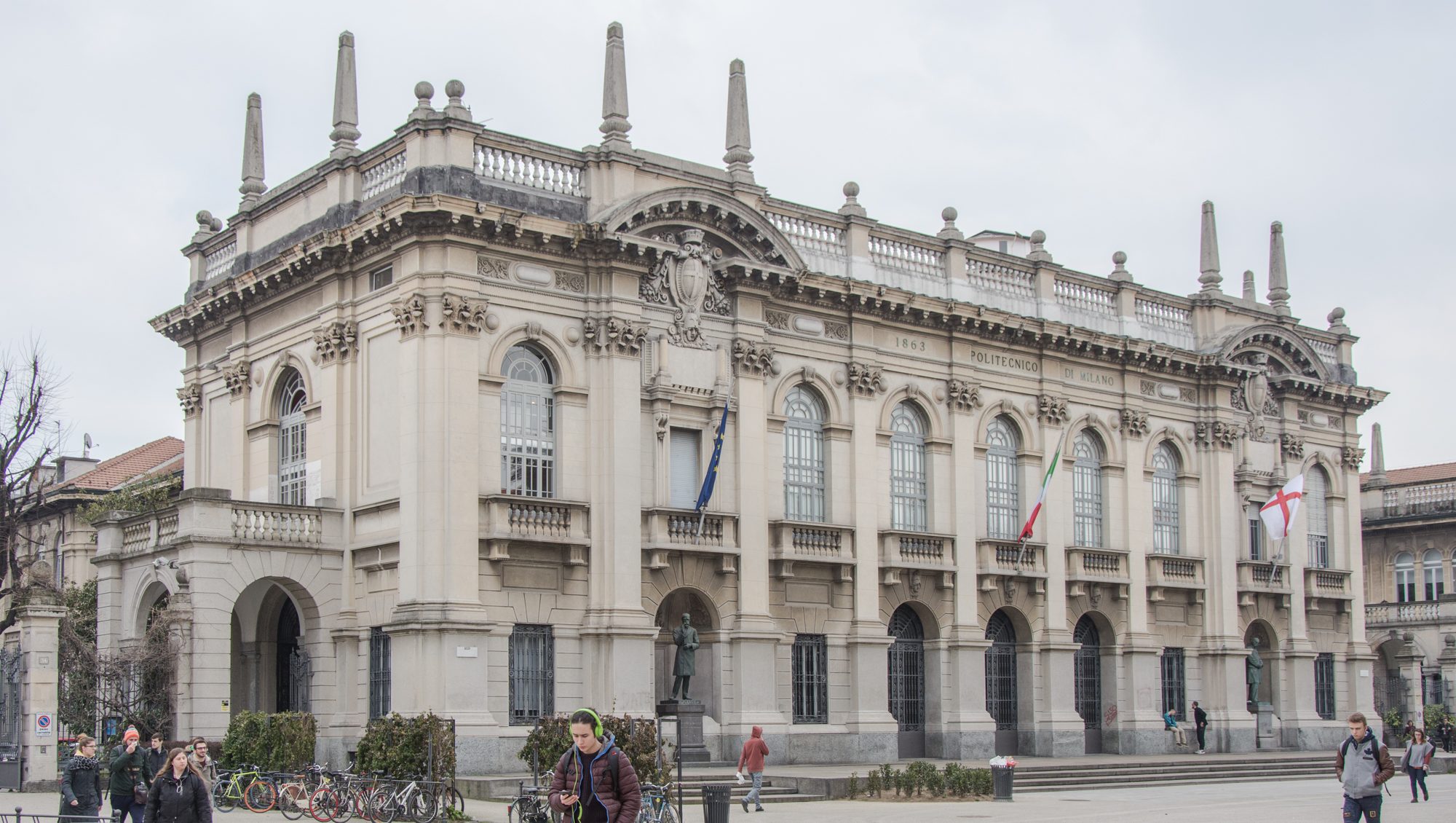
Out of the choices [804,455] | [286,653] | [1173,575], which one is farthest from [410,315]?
[1173,575]

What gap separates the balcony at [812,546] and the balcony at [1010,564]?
4.06m

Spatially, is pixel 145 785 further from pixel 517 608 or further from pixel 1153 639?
pixel 1153 639

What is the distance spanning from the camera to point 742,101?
37.3 metres

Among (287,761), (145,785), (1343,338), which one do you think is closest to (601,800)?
(145,785)

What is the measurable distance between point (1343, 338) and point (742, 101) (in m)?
22.7

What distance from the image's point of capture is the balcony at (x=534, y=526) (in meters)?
32.3

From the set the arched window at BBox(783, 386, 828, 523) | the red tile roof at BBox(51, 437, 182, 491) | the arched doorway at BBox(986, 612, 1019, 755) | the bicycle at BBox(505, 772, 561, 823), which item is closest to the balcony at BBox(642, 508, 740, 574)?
the arched window at BBox(783, 386, 828, 523)

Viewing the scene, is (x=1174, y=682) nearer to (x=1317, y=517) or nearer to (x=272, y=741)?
(x=1317, y=517)

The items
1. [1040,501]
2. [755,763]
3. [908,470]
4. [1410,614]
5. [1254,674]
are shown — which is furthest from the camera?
[1410,614]

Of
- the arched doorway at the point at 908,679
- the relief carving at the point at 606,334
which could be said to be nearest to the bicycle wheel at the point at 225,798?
the relief carving at the point at 606,334

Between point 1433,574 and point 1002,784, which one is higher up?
point 1433,574

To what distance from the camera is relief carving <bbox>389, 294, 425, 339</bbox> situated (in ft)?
106

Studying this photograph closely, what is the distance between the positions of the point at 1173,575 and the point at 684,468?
1531cm

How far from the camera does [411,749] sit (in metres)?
27.0
